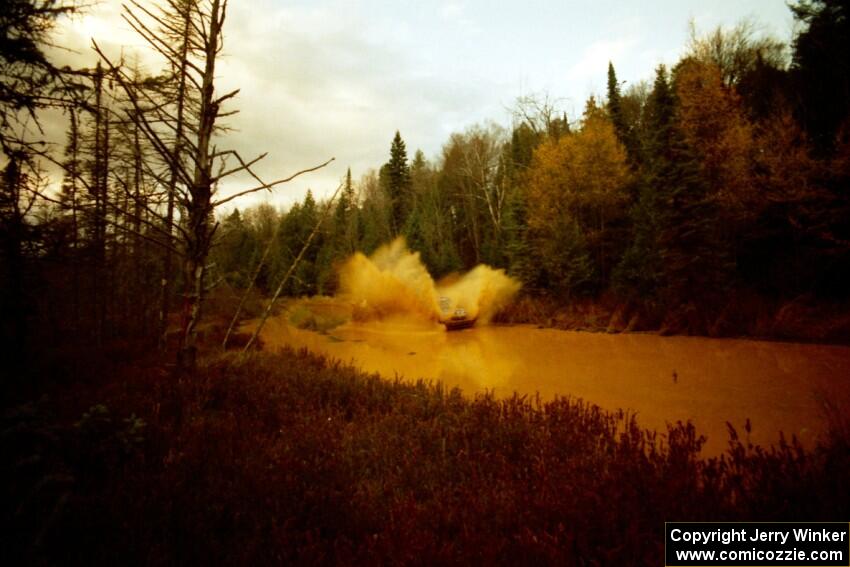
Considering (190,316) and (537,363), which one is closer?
(190,316)

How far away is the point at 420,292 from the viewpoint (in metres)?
26.8

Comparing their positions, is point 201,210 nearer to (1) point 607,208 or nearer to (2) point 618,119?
(1) point 607,208

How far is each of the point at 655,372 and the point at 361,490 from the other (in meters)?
10.0

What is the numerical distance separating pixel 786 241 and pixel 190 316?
24291 millimetres

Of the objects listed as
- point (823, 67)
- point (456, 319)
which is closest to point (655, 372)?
point (456, 319)

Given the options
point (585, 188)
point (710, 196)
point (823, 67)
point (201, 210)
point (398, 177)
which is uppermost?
point (398, 177)

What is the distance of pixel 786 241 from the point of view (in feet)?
59.4

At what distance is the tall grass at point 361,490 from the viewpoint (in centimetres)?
261

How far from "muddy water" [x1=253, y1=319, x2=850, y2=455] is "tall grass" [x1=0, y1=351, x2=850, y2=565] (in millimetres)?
2883

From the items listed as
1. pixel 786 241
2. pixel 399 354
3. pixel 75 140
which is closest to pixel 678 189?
pixel 786 241

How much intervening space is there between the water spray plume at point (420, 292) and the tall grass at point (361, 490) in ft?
62.9

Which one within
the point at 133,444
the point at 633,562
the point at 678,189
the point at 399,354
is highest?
the point at 678,189

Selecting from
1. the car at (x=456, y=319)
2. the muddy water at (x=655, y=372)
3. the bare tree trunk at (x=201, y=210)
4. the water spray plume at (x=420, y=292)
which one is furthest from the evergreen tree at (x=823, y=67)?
the bare tree trunk at (x=201, y=210)

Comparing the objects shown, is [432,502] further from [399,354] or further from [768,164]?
[768,164]
